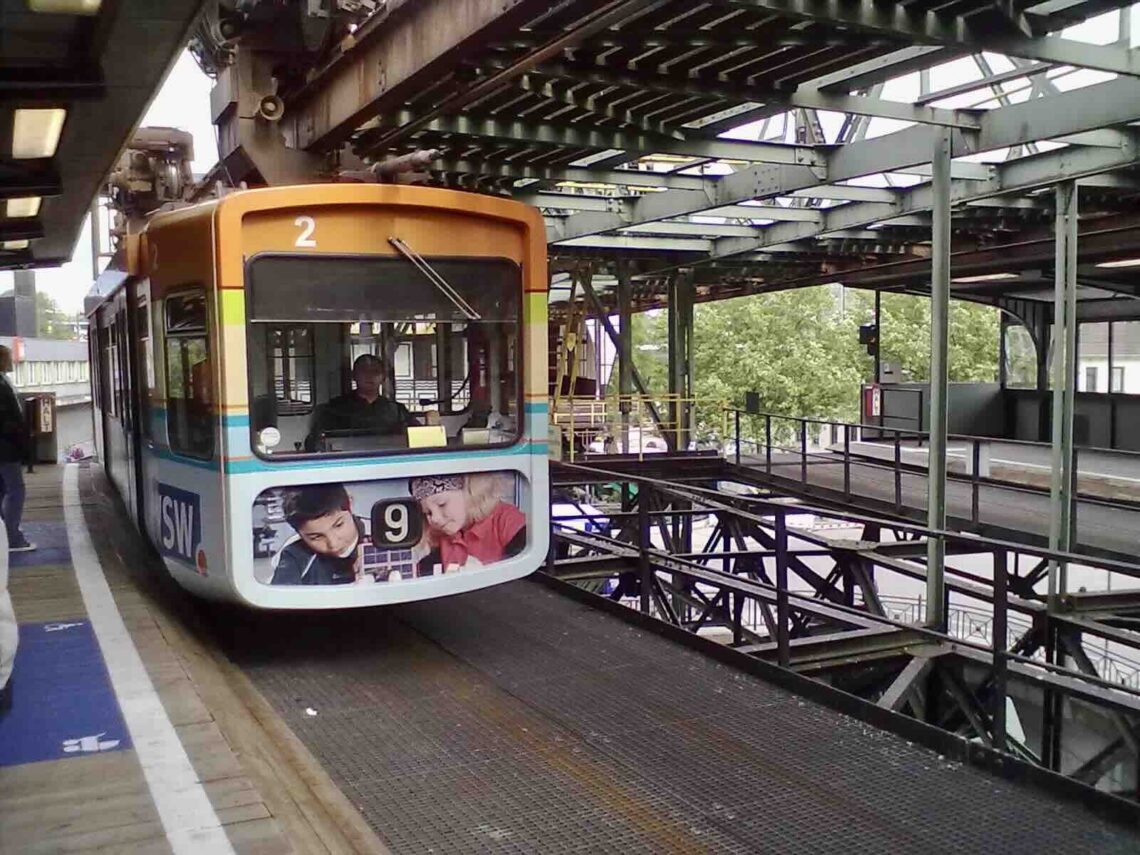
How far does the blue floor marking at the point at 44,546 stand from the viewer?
8870 mm

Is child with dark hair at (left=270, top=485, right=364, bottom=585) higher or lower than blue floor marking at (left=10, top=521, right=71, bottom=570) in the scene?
higher

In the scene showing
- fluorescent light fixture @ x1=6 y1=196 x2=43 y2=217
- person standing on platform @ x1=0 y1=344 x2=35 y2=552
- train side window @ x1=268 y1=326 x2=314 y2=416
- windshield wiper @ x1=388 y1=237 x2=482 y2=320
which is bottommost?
person standing on platform @ x1=0 y1=344 x2=35 y2=552

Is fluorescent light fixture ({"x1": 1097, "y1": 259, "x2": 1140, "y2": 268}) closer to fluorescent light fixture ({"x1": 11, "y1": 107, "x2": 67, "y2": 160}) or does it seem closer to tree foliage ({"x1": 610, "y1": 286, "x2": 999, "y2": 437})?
fluorescent light fixture ({"x1": 11, "y1": 107, "x2": 67, "y2": 160})

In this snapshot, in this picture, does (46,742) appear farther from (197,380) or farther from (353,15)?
(353,15)

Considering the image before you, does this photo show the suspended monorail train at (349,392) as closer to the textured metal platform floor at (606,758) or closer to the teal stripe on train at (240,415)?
the teal stripe on train at (240,415)

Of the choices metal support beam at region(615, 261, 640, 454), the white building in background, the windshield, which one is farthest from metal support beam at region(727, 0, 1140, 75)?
metal support beam at region(615, 261, 640, 454)

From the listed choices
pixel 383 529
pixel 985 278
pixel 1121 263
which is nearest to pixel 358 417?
pixel 383 529

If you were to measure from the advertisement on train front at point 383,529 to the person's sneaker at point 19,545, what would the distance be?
4128 millimetres

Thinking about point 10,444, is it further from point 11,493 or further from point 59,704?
point 59,704

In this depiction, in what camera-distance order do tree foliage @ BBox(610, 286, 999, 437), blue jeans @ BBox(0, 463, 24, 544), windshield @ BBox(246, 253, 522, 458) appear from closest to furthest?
windshield @ BBox(246, 253, 522, 458) < blue jeans @ BBox(0, 463, 24, 544) < tree foliage @ BBox(610, 286, 999, 437)

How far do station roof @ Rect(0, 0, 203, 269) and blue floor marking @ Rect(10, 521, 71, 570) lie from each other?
121 inches

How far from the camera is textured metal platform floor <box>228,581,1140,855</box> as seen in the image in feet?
14.5

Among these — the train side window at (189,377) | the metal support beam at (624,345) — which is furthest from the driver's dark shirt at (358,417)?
the metal support beam at (624,345)

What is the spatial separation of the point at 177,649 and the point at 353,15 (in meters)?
5.84
